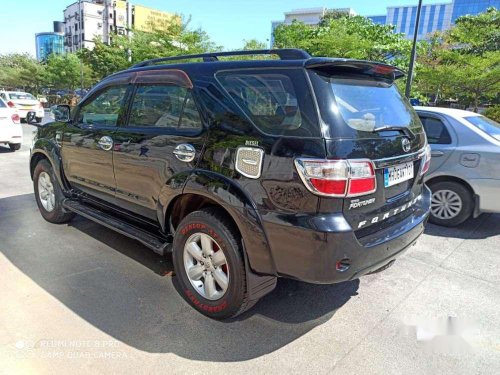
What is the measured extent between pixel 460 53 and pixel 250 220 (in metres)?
14.6

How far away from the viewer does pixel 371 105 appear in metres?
2.62

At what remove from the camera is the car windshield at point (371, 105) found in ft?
7.82

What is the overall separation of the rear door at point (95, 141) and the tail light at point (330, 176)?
2083 mm

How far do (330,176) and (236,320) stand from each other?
135cm

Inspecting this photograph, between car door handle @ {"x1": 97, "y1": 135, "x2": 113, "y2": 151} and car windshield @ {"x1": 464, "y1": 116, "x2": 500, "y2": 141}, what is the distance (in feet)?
14.2

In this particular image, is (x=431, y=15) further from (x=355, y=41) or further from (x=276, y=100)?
(x=276, y=100)

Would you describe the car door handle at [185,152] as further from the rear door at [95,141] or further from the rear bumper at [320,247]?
the rear door at [95,141]

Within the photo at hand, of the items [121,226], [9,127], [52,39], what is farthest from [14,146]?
[52,39]

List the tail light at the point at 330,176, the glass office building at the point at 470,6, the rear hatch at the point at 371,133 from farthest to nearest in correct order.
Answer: the glass office building at the point at 470,6 → the rear hatch at the point at 371,133 → the tail light at the point at 330,176

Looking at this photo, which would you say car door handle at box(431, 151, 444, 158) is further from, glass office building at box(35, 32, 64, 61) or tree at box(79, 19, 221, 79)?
glass office building at box(35, 32, 64, 61)

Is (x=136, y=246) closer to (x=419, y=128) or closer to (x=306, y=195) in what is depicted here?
(x=306, y=195)

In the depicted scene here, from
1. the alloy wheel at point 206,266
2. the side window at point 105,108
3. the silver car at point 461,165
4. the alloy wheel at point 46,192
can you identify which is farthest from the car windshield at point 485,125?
the alloy wheel at point 46,192

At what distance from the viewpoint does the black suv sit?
2193 mm

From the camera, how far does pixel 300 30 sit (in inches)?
591
